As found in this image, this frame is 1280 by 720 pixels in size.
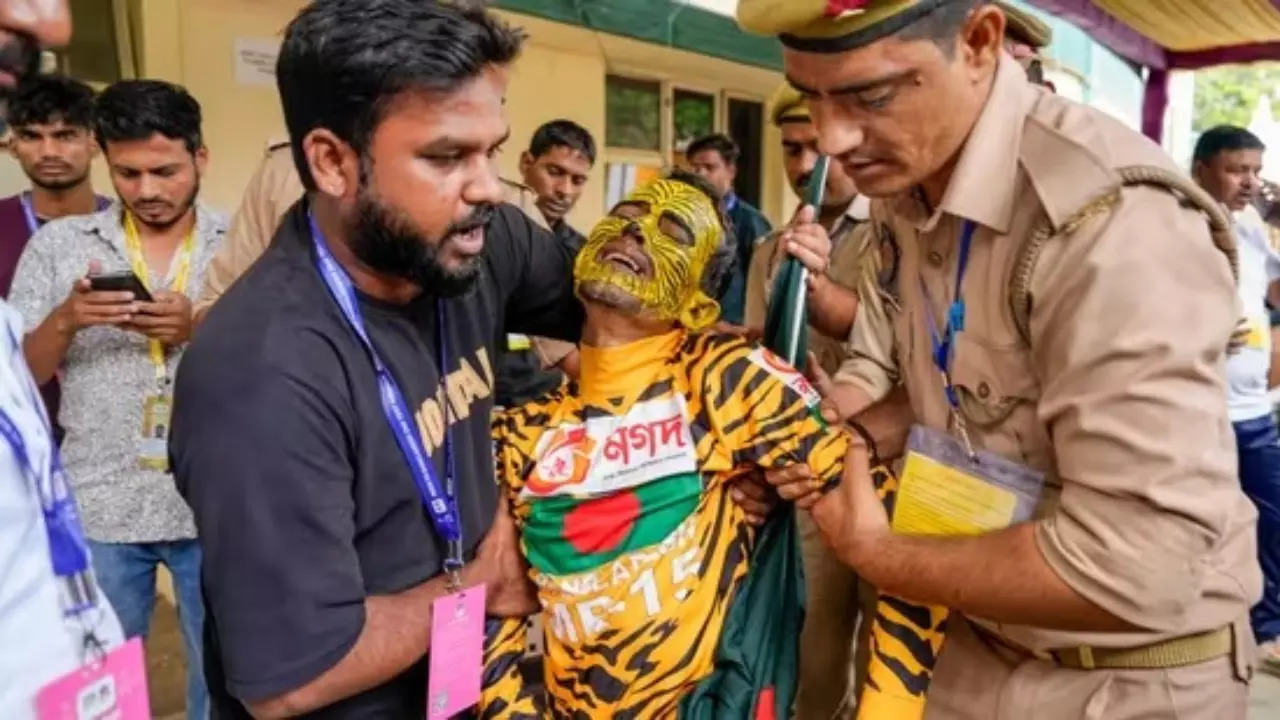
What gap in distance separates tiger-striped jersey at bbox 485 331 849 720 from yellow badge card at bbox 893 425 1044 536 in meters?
0.15

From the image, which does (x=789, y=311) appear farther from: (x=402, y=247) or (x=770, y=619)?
(x=402, y=247)

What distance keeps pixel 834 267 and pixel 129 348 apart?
187 cm

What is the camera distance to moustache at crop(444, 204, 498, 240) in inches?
56.3

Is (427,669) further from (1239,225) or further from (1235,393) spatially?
(1239,225)

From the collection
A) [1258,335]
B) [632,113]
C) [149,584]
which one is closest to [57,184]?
[149,584]

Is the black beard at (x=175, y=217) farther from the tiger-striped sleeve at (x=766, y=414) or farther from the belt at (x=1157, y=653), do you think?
the belt at (x=1157, y=653)

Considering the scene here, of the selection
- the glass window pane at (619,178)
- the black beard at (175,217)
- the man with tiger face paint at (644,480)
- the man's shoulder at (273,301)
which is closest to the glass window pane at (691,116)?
the glass window pane at (619,178)

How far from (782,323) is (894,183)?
1.36 ft

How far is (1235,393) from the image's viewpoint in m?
3.82

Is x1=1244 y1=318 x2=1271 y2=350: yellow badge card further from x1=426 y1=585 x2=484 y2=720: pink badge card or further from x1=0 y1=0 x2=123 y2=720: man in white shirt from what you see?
x1=0 y1=0 x2=123 y2=720: man in white shirt

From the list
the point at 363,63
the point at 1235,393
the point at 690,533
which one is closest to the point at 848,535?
the point at 690,533

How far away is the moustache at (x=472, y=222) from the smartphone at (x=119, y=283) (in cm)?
140

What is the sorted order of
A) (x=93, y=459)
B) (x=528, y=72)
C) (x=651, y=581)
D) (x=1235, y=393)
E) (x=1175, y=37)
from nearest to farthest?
(x=651, y=581) < (x=93, y=459) < (x=1235, y=393) < (x=528, y=72) < (x=1175, y=37)

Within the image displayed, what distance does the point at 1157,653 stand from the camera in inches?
54.3
